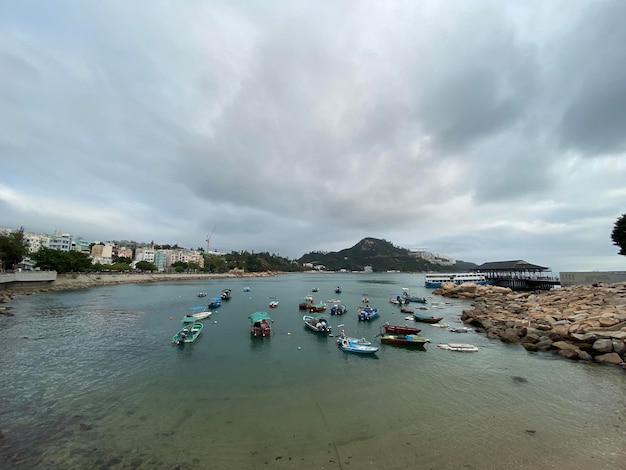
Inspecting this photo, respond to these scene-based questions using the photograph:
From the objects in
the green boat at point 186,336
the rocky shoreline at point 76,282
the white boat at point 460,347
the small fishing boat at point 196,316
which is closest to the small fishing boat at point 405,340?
the white boat at point 460,347

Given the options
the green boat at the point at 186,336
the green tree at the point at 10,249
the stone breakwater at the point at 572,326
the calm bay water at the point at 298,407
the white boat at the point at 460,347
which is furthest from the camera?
the green tree at the point at 10,249

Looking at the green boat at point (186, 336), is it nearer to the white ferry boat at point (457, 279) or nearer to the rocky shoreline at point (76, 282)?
the rocky shoreline at point (76, 282)

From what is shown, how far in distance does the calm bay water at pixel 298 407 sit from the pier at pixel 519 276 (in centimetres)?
6990

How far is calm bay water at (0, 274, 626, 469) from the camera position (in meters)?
11.0

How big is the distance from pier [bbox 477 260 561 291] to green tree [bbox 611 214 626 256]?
2508 centimetres

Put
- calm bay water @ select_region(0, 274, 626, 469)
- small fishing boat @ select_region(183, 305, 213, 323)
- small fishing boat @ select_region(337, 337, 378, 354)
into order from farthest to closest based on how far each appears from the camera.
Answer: small fishing boat @ select_region(183, 305, 213, 323) < small fishing boat @ select_region(337, 337, 378, 354) < calm bay water @ select_region(0, 274, 626, 469)

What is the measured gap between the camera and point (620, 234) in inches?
2103

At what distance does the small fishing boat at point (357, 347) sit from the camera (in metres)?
25.0

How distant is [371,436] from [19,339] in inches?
1356

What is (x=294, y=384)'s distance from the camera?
60.5ft

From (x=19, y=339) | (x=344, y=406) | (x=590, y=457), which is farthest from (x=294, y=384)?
(x=19, y=339)

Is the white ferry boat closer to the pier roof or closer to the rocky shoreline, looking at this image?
the pier roof

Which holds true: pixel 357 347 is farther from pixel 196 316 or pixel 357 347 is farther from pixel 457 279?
pixel 457 279

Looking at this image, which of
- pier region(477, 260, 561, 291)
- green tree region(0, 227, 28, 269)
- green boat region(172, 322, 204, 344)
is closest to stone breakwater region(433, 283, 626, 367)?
green boat region(172, 322, 204, 344)
